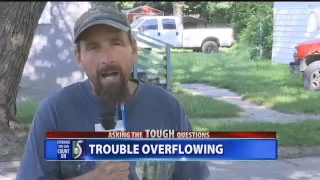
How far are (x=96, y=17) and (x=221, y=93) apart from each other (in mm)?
11314

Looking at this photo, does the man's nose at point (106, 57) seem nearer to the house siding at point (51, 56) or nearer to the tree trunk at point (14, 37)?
the tree trunk at point (14, 37)

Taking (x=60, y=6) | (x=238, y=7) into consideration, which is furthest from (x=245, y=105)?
(x=238, y=7)

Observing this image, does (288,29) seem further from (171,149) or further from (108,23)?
(171,149)

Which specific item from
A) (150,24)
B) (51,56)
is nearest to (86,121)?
(51,56)

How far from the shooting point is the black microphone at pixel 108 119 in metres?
1.79

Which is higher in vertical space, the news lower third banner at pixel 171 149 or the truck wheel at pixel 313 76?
the news lower third banner at pixel 171 149

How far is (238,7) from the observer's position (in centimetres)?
2583

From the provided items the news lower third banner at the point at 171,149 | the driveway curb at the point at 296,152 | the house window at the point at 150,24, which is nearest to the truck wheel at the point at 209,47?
the house window at the point at 150,24

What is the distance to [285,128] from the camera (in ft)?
26.9

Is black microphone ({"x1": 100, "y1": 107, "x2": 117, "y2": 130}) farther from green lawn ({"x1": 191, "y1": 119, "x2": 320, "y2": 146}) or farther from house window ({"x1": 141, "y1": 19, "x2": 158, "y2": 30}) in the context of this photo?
house window ({"x1": 141, "y1": 19, "x2": 158, "y2": 30})

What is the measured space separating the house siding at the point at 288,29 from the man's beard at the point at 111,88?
14.7 meters

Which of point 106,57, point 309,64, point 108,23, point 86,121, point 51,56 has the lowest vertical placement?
point 309,64

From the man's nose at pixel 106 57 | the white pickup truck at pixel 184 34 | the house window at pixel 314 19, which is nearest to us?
the man's nose at pixel 106 57

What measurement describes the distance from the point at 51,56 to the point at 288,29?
9.87m
